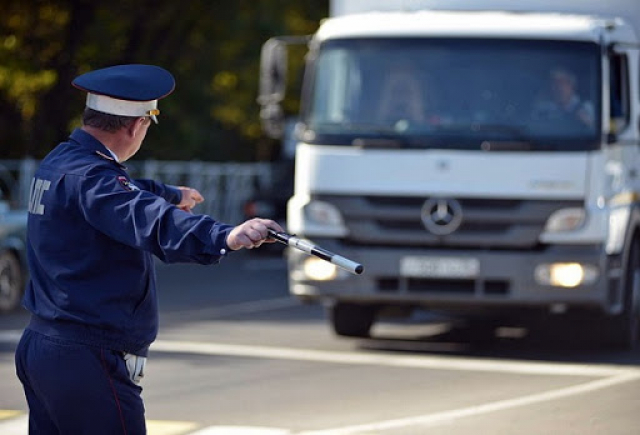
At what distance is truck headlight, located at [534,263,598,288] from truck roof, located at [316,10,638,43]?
1779 mm

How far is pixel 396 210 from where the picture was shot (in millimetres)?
12977

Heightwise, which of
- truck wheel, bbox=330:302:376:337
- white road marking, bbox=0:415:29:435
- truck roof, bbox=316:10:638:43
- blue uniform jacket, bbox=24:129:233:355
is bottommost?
truck wheel, bbox=330:302:376:337

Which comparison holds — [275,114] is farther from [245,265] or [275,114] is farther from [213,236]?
[245,265]

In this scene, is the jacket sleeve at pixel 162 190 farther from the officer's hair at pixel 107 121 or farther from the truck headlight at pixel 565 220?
the truck headlight at pixel 565 220

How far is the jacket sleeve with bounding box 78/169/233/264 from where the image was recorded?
4.98 m

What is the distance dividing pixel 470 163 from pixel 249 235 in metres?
8.04

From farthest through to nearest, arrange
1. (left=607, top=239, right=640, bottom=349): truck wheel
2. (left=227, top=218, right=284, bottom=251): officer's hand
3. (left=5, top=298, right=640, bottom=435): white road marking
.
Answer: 1. (left=607, top=239, right=640, bottom=349): truck wheel
2. (left=5, top=298, right=640, bottom=435): white road marking
3. (left=227, top=218, right=284, bottom=251): officer's hand

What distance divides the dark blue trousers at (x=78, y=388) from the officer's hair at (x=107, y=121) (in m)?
0.69

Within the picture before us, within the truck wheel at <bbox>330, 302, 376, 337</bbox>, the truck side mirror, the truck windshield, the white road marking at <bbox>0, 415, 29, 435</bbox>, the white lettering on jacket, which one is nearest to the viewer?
the white lettering on jacket

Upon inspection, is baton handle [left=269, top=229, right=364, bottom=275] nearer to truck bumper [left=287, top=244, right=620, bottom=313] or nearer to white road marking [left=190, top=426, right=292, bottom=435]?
white road marking [left=190, top=426, right=292, bottom=435]

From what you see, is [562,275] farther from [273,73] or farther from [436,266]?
[273,73]

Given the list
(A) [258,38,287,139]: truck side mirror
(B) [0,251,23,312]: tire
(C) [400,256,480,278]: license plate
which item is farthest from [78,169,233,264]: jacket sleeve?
(B) [0,251,23,312]: tire

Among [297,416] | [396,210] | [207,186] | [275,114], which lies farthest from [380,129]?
[207,186]

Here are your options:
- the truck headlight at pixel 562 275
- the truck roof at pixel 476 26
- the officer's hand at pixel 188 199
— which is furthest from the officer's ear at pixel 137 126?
the truck roof at pixel 476 26
